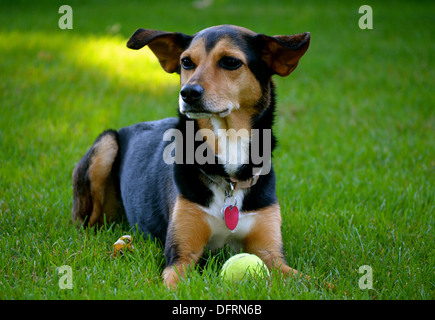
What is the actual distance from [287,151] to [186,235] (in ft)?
10.5

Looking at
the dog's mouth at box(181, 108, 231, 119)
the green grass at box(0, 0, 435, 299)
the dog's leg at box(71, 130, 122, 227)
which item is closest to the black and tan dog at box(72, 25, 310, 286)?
the dog's mouth at box(181, 108, 231, 119)

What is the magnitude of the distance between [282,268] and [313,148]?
3.21m

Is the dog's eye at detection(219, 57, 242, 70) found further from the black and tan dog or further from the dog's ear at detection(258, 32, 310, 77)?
the dog's ear at detection(258, 32, 310, 77)

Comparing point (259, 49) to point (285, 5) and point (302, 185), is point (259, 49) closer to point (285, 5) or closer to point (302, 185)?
point (302, 185)

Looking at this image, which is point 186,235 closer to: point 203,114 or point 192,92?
point 203,114

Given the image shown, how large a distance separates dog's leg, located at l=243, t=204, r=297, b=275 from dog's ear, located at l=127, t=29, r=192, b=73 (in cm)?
138

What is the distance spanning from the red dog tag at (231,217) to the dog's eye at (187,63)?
103cm

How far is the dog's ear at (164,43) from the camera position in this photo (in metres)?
3.52

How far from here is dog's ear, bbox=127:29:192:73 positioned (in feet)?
11.5

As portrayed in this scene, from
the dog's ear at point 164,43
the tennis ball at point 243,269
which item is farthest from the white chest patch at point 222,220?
the dog's ear at point 164,43

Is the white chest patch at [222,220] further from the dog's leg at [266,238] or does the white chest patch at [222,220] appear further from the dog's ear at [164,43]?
the dog's ear at [164,43]

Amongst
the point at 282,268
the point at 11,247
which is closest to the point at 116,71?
the point at 11,247

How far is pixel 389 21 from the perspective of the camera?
13430 mm

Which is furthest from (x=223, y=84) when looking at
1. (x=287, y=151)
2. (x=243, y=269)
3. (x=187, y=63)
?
(x=287, y=151)
